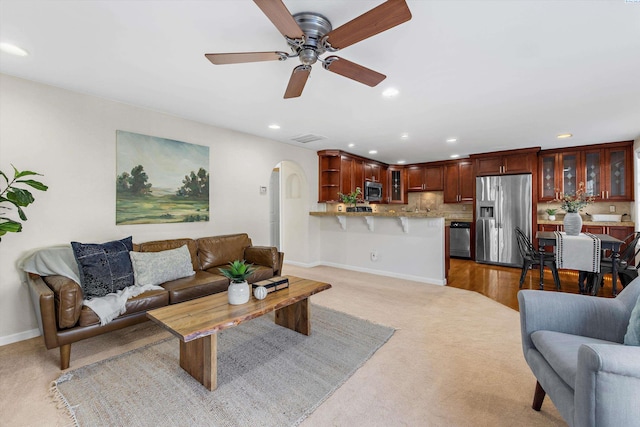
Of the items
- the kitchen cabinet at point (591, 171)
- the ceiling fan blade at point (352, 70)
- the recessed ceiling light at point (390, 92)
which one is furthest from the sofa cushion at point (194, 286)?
the kitchen cabinet at point (591, 171)

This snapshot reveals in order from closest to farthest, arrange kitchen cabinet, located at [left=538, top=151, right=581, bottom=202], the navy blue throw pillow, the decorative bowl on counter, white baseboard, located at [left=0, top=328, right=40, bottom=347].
Answer: the navy blue throw pillow → white baseboard, located at [left=0, top=328, right=40, bottom=347] → the decorative bowl on counter → kitchen cabinet, located at [left=538, top=151, right=581, bottom=202]

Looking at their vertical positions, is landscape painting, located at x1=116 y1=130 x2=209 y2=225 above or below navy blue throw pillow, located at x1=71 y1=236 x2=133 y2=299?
above

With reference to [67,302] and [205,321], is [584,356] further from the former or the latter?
[67,302]

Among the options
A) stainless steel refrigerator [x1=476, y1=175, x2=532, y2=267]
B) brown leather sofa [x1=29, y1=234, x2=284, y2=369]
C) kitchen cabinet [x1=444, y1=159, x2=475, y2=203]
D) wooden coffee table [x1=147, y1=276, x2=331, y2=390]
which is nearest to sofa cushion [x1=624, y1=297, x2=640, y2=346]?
wooden coffee table [x1=147, y1=276, x2=331, y2=390]

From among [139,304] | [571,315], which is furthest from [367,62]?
[139,304]

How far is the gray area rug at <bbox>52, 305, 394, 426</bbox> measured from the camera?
1605 mm

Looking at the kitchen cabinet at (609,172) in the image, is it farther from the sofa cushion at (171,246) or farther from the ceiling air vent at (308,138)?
the sofa cushion at (171,246)

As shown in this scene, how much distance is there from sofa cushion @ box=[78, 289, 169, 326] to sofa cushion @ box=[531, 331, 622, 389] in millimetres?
2815

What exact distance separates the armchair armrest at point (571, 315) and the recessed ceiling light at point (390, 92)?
208 cm

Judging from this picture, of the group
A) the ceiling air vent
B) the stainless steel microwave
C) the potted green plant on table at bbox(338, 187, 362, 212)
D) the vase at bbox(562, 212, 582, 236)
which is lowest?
the vase at bbox(562, 212, 582, 236)

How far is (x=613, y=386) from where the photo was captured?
975 millimetres

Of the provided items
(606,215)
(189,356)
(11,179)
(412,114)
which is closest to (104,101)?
(11,179)

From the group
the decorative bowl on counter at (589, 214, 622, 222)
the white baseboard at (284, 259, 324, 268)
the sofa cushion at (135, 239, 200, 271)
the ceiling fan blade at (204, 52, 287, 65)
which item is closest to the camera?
the ceiling fan blade at (204, 52, 287, 65)

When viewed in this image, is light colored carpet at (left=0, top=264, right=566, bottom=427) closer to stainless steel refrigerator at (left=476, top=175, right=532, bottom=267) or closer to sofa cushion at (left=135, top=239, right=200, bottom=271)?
sofa cushion at (left=135, top=239, right=200, bottom=271)
